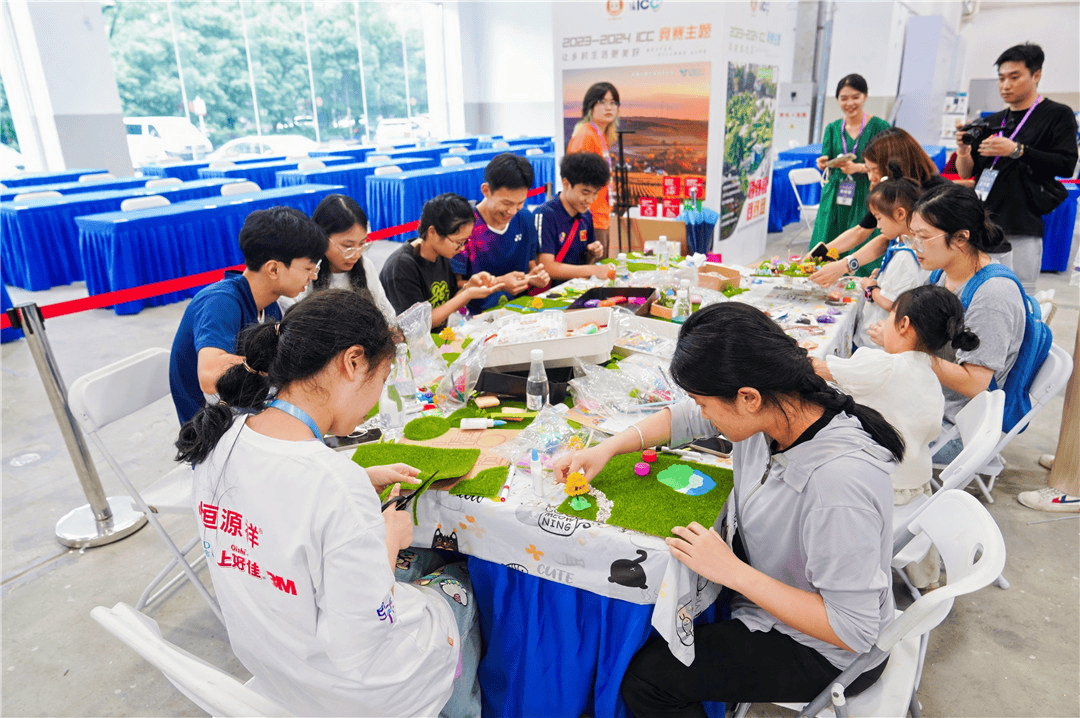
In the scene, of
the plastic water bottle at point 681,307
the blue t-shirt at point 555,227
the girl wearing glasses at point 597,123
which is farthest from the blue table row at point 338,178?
the plastic water bottle at point 681,307

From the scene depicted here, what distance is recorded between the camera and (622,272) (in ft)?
11.1

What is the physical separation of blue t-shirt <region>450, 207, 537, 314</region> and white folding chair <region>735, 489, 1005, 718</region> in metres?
2.11

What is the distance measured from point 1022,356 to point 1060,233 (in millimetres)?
5056

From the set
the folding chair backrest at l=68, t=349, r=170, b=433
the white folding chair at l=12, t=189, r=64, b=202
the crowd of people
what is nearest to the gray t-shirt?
the crowd of people

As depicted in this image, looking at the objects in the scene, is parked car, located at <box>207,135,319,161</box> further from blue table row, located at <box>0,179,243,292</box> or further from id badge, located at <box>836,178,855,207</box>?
id badge, located at <box>836,178,855,207</box>

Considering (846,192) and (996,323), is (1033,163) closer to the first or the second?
(846,192)

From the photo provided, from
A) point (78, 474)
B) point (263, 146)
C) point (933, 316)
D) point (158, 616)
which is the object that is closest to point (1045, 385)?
point (933, 316)

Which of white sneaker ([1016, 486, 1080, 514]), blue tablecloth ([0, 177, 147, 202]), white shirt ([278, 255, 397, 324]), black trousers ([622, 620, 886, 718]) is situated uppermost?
blue tablecloth ([0, 177, 147, 202])

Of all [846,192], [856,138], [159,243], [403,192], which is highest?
[856,138]

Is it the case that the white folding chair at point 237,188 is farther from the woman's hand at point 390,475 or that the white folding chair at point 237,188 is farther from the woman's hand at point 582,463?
the woman's hand at point 582,463

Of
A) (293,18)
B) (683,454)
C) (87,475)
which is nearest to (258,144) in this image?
(293,18)

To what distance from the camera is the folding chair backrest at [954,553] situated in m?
1.06

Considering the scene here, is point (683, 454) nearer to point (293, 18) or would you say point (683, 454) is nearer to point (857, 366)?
point (857, 366)

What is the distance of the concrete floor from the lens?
5.93 feet
